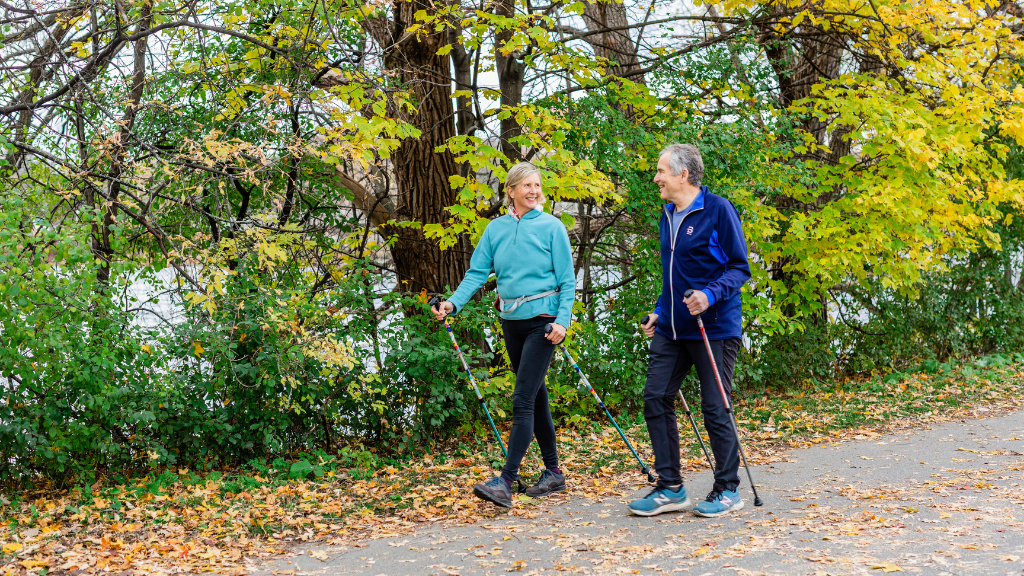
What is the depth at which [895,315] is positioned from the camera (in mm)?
11320

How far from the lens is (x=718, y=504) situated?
4.37 metres

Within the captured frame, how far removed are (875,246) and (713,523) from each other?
5169 mm

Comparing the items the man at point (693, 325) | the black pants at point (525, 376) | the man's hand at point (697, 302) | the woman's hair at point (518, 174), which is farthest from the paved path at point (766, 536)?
the woman's hair at point (518, 174)

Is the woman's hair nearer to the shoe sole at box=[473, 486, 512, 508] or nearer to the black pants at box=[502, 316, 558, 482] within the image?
the black pants at box=[502, 316, 558, 482]

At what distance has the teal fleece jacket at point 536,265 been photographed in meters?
4.69

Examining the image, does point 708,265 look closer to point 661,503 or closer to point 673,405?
point 673,405

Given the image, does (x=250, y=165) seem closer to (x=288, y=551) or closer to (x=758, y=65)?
(x=288, y=551)

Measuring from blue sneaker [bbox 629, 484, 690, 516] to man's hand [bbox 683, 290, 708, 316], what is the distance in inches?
39.6

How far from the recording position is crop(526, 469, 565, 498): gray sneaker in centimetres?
501

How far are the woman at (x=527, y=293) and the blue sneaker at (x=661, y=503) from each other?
0.71 meters

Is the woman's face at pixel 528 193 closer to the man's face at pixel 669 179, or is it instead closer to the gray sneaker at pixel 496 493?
the man's face at pixel 669 179

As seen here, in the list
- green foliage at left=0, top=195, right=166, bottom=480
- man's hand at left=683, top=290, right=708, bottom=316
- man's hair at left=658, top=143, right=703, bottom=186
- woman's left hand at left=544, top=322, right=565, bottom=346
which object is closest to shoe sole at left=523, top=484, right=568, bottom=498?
woman's left hand at left=544, top=322, right=565, bottom=346

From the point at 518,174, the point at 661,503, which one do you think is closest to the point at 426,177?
the point at 518,174

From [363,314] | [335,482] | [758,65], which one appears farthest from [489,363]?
[758,65]
